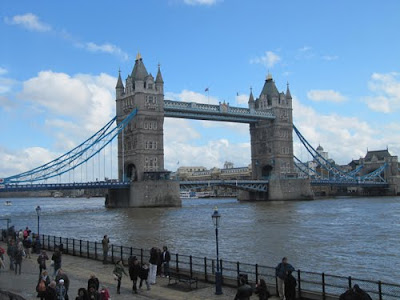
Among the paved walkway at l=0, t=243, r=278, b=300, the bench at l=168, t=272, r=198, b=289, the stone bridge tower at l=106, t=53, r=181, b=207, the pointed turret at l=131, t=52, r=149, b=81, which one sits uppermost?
the pointed turret at l=131, t=52, r=149, b=81

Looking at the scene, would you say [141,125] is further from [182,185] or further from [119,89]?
[182,185]

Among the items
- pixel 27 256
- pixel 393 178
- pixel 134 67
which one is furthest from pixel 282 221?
pixel 393 178

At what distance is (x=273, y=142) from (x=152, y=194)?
4369 centimetres

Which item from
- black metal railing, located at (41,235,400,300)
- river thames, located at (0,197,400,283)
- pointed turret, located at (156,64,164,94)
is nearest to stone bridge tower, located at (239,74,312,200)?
pointed turret, located at (156,64,164,94)

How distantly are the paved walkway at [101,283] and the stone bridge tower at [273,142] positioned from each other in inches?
3788

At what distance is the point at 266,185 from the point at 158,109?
32604mm

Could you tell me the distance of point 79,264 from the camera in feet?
81.8

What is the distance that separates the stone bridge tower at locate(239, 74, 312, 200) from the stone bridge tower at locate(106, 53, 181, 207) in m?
28.9

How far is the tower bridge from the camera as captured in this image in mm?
90812

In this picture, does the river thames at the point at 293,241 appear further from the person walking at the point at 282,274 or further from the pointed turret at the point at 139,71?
the pointed turret at the point at 139,71

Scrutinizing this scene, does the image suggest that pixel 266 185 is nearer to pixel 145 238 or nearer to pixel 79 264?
pixel 145 238

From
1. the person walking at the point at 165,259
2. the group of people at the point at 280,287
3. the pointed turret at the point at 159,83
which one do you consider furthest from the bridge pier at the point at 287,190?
the group of people at the point at 280,287

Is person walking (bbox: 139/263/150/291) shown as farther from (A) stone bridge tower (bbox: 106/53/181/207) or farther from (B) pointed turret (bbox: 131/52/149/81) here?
(B) pointed turret (bbox: 131/52/149/81)

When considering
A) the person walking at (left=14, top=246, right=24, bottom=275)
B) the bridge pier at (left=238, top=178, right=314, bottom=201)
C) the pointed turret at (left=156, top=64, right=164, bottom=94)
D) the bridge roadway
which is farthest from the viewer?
the bridge pier at (left=238, top=178, right=314, bottom=201)
